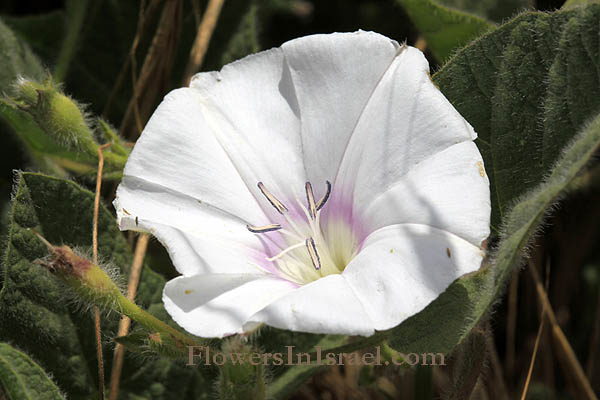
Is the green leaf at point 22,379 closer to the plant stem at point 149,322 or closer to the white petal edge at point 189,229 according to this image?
the plant stem at point 149,322

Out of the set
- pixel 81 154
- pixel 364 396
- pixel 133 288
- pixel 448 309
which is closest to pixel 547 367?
pixel 364 396

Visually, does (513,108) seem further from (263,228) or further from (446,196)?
(263,228)

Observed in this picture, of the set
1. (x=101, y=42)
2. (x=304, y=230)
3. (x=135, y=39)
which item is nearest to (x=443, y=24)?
(x=304, y=230)

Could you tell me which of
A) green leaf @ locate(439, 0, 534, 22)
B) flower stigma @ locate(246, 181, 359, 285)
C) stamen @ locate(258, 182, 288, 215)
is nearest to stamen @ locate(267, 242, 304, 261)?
flower stigma @ locate(246, 181, 359, 285)

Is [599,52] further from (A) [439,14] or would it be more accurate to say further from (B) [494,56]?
(A) [439,14]

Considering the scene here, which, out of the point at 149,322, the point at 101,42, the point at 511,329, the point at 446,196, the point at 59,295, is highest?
the point at 446,196

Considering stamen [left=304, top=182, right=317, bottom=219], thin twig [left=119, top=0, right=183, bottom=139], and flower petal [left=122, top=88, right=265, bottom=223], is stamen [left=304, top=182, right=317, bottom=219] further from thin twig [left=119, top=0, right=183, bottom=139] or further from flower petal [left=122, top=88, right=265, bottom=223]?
thin twig [left=119, top=0, right=183, bottom=139]
